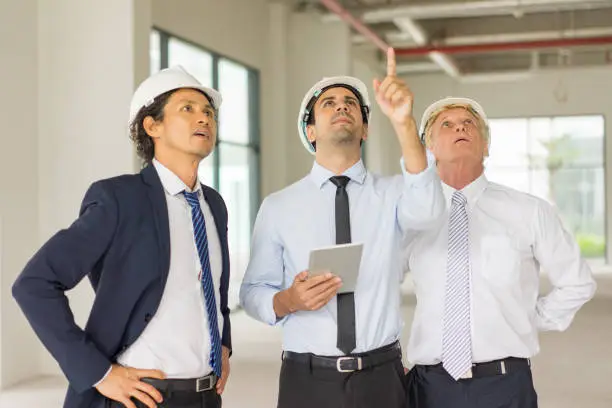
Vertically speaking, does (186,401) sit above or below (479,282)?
below

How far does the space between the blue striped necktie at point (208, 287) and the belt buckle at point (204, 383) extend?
0.03 m

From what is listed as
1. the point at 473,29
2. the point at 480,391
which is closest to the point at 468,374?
the point at 480,391

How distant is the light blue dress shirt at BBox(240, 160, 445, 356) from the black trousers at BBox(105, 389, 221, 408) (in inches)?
14.0

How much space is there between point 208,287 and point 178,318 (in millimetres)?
131

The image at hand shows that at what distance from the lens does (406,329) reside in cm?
923

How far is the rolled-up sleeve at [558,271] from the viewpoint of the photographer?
2637mm

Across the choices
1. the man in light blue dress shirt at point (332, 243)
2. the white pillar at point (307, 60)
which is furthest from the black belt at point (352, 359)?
the white pillar at point (307, 60)

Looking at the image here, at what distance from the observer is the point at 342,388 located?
243 centimetres

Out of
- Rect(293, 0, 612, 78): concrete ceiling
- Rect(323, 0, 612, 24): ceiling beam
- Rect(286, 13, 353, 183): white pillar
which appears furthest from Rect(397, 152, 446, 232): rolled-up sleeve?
Rect(286, 13, 353, 183): white pillar

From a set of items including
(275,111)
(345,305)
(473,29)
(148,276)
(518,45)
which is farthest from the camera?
(473,29)

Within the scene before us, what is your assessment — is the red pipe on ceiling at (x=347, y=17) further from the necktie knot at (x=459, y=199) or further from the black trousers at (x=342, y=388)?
the black trousers at (x=342, y=388)

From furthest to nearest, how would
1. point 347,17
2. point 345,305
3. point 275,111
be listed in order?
point 275,111 → point 347,17 → point 345,305

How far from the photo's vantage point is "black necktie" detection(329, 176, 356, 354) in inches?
96.5

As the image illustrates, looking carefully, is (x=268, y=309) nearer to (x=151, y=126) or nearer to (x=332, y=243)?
(x=332, y=243)
